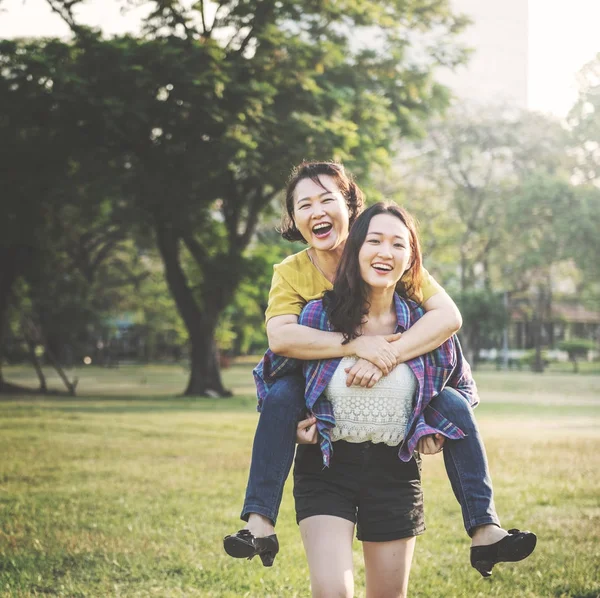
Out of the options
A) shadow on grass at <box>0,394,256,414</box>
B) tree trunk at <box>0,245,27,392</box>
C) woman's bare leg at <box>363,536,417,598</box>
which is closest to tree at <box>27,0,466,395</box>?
shadow on grass at <box>0,394,256,414</box>

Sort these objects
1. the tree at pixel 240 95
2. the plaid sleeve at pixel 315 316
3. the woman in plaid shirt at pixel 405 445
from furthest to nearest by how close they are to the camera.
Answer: the tree at pixel 240 95 → the plaid sleeve at pixel 315 316 → the woman in plaid shirt at pixel 405 445

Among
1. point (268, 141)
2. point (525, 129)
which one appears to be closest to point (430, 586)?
point (268, 141)

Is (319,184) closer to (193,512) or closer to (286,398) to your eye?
(286,398)

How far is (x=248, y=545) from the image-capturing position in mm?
3188

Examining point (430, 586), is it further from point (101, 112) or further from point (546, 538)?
point (101, 112)

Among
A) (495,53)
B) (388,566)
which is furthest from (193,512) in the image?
(495,53)

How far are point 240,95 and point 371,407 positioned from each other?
49.4 ft

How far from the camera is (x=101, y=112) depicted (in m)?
18.5

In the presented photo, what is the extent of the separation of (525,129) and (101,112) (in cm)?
3029

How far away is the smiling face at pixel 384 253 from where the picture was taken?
11.2 ft

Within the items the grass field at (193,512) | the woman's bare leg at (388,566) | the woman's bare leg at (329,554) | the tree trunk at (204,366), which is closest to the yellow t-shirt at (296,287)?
the woman's bare leg at (329,554)

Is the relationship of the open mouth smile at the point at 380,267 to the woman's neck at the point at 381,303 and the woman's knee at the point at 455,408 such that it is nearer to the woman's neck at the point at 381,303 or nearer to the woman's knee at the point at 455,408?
the woman's neck at the point at 381,303

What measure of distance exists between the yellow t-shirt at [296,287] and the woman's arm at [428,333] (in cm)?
17

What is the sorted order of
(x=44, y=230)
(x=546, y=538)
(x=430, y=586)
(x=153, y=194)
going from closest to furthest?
(x=430, y=586) < (x=546, y=538) < (x=153, y=194) < (x=44, y=230)
